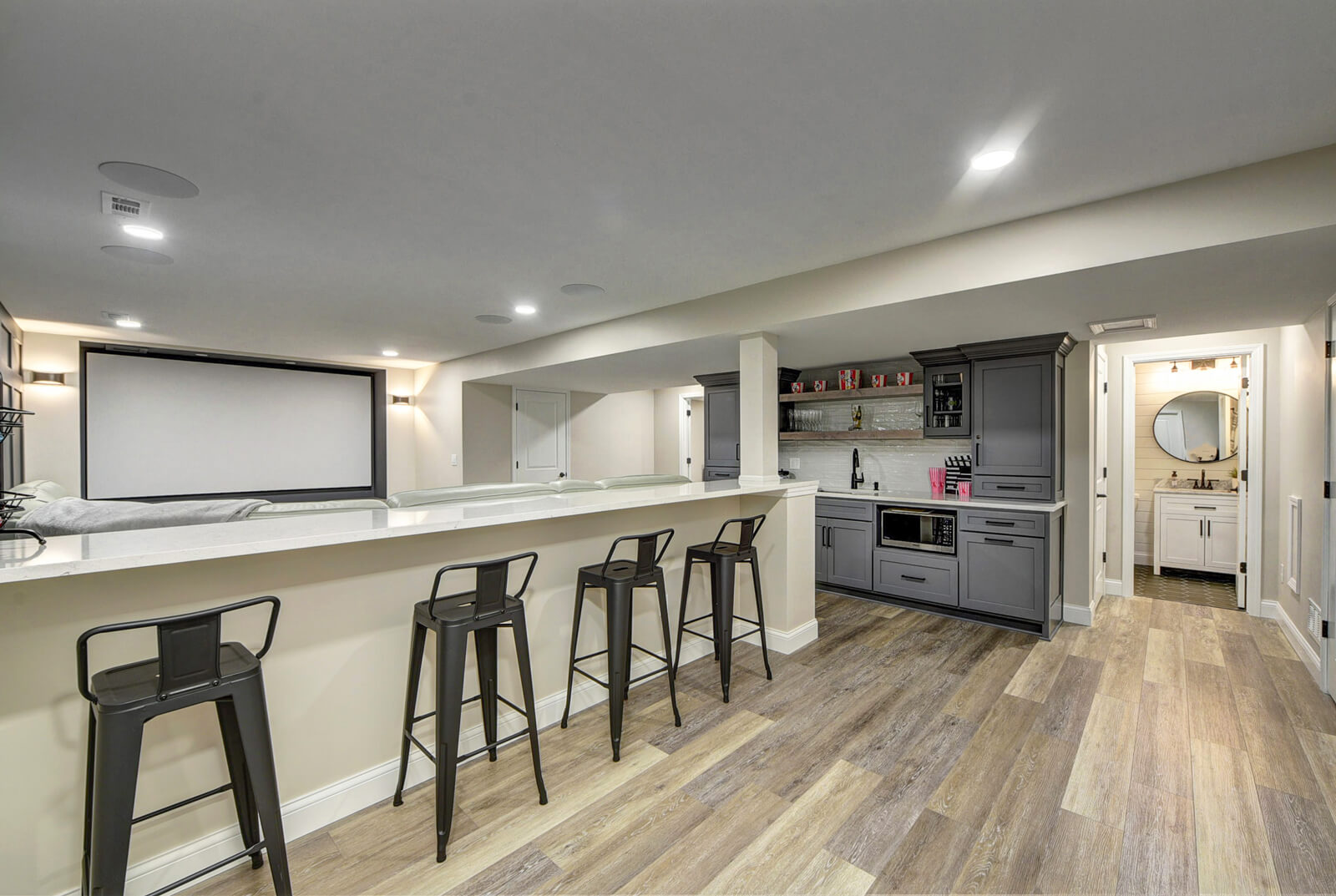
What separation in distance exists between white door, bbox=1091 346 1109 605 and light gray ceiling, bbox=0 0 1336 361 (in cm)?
273

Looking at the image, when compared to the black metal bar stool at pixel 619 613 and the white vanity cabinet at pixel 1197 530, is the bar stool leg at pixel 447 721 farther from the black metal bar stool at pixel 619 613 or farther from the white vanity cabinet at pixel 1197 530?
the white vanity cabinet at pixel 1197 530

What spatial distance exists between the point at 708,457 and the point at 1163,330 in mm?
3862

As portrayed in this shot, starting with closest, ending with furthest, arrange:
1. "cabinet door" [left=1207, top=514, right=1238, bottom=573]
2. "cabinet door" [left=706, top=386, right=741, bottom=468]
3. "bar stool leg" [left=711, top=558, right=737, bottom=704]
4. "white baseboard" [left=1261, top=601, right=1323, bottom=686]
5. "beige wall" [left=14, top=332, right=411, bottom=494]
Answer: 1. "bar stool leg" [left=711, top=558, right=737, bottom=704]
2. "white baseboard" [left=1261, top=601, right=1323, bottom=686]
3. "beige wall" [left=14, top=332, right=411, bottom=494]
4. "cabinet door" [left=1207, top=514, right=1238, bottom=573]
5. "cabinet door" [left=706, top=386, right=741, bottom=468]

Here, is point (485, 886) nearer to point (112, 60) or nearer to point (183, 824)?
point (183, 824)

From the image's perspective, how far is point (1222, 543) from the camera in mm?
5199

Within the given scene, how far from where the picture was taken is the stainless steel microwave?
14.1ft

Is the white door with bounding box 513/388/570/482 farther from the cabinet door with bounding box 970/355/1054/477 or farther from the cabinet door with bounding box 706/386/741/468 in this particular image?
the cabinet door with bounding box 970/355/1054/477

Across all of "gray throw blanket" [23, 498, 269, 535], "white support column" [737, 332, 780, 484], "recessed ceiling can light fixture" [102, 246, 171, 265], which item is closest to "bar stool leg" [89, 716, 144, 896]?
"gray throw blanket" [23, 498, 269, 535]

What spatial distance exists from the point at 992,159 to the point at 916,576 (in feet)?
10.5

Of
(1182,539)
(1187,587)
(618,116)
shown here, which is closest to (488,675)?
(618,116)

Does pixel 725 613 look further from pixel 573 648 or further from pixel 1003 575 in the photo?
pixel 1003 575

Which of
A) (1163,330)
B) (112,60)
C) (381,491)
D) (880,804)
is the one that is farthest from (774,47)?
(381,491)

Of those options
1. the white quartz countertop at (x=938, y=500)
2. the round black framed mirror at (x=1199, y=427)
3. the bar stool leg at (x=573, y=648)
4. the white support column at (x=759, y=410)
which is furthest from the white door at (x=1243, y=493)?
the bar stool leg at (x=573, y=648)

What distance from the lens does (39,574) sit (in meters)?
1.22
